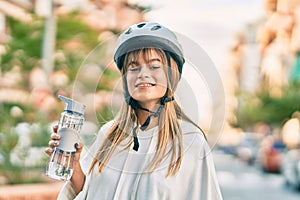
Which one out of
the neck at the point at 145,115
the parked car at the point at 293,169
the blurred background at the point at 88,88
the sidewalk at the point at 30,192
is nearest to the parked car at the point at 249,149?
the blurred background at the point at 88,88

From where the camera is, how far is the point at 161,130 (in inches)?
80.9

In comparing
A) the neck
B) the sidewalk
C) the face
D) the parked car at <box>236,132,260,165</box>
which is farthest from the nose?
the parked car at <box>236,132,260,165</box>

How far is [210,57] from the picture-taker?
2.05m

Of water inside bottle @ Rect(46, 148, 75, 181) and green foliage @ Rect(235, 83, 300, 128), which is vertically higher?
green foliage @ Rect(235, 83, 300, 128)

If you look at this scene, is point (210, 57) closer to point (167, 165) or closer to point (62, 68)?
point (167, 165)

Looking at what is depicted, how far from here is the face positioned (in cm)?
206

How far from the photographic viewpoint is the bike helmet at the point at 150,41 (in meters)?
2.05

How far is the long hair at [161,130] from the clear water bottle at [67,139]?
0.28 ft

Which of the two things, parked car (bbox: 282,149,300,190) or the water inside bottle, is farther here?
parked car (bbox: 282,149,300,190)

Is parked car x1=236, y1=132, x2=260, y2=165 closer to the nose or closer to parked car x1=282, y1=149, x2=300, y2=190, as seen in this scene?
parked car x1=282, y1=149, x2=300, y2=190

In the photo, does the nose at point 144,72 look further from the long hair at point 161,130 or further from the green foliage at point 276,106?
the green foliage at point 276,106

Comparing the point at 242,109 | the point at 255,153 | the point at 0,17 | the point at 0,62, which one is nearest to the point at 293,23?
the point at 242,109

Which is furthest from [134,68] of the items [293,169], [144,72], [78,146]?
[293,169]

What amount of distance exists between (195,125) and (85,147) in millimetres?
352
